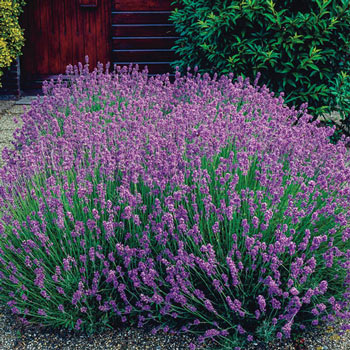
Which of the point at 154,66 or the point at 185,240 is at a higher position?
the point at 154,66

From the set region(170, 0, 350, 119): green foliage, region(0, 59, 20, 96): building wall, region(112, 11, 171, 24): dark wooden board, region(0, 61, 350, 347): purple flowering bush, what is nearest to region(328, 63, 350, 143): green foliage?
region(170, 0, 350, 119): green foliage

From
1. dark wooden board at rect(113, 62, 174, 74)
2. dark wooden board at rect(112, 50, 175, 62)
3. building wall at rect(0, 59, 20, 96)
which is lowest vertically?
building wall at rect(0, 59, 20, 96)

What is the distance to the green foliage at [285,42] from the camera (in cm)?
520

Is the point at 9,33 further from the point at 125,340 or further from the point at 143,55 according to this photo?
the point at 125,340

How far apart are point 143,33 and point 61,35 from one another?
155cm

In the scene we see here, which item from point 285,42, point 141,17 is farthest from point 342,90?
point 141,17

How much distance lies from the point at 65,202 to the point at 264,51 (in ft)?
11.4

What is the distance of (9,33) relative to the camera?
741cm

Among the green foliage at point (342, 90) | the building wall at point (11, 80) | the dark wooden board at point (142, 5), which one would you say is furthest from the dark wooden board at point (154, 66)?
the green foliage at point (342, 90)

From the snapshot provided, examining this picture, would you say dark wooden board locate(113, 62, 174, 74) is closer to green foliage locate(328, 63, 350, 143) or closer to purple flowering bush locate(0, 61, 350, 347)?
green foliage locate(328, 63, 350, 143)

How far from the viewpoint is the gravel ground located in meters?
2.53

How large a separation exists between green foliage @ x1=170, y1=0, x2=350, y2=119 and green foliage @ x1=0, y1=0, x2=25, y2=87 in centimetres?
328

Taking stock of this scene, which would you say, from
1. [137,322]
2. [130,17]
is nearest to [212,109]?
[137,322]

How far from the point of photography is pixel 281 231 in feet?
7.67
